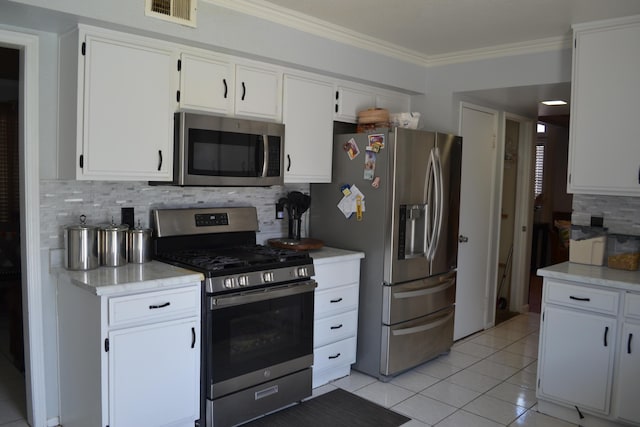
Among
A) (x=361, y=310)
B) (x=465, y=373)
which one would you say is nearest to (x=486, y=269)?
(x=465, y=373)

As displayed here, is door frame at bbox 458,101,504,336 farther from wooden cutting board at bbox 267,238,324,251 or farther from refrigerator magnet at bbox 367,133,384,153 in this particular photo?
wooden cutting board at bbox 267,238,324,251

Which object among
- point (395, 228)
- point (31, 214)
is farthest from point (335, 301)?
point (31, 214)

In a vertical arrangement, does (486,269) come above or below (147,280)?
below

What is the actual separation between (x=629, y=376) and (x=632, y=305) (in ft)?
1.29

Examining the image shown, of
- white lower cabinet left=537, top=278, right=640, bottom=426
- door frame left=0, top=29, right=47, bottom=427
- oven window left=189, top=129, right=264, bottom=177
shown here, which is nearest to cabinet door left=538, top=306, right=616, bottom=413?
white lower cabinet left=537, top=278, right=640, bottom=426

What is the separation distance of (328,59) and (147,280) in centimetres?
194

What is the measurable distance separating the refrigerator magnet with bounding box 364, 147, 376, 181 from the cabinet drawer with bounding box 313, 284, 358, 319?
30.3 inches

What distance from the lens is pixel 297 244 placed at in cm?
349

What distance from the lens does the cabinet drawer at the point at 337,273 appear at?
3357mm

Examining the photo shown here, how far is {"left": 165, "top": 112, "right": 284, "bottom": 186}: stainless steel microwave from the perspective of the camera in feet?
9.43

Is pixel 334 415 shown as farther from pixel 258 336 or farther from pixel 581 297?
pixel 581 297

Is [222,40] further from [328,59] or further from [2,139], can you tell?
[2,139]

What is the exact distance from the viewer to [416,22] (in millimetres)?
3328

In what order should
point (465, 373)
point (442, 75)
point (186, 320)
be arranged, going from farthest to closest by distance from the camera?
point (442, 75) < point (465, 373) < point (186, 320)
